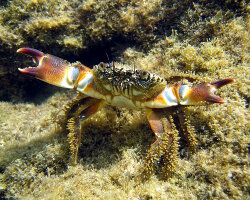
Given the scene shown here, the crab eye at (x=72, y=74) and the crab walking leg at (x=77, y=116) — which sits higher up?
the crab eye at (x=72, y=74)

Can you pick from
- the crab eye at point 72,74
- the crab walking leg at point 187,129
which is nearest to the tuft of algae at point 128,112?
the crab walking leg at point 187,129

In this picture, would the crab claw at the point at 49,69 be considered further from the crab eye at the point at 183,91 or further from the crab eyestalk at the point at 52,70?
the crab eye at the point at 183,91

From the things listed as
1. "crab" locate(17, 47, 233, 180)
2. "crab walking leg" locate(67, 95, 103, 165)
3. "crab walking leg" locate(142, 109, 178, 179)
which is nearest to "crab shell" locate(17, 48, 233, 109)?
"crab" locate(17, 47, 233, 180)

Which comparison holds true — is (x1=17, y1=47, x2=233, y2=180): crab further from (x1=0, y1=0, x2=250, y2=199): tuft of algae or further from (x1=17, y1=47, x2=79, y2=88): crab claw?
(x1=0, y1=0, x2=250, y2=199): tuft of algae

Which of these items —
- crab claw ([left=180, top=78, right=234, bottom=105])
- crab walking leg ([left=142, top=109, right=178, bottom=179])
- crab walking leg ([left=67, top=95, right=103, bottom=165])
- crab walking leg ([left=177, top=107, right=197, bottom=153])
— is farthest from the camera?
crab walking leg ([left=67, top=95, right=103, bottom=165])

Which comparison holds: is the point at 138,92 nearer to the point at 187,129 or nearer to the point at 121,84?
the point at 121,84

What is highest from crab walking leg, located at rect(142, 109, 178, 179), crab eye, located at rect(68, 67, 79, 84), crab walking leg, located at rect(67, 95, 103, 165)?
crab eye, located at rect(68, 67, 79, 84)

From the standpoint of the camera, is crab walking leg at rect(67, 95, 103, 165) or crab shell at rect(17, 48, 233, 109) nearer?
crab shell at rect(17, 48, 233, 109)

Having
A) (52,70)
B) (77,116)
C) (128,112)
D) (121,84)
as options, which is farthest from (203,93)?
(52,70)
